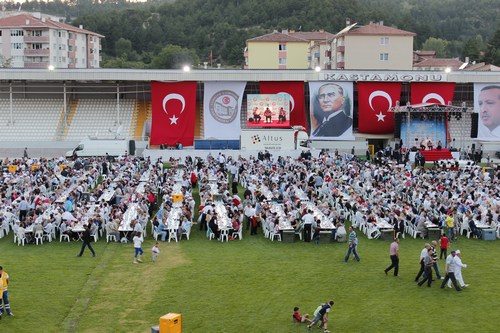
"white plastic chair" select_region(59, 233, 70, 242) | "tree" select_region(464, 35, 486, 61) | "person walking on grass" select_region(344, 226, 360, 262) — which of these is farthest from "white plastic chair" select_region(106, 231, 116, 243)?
"tree" select_region(464, 35, 486, 61)

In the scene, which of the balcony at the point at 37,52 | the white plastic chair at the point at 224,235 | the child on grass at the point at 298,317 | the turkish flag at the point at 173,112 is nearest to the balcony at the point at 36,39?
the balcony at the point at 37,52

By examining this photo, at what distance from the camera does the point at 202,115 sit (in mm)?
53062

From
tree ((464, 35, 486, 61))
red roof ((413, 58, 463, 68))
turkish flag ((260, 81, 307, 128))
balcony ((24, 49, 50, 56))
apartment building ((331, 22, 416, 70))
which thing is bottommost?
turkish flag ((260, 81, 307, 128))

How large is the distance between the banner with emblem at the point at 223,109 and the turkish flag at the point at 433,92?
12644mm

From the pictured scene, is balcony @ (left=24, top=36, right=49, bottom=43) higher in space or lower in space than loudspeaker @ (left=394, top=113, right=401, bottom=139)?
higher

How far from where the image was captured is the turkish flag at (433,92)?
168 feet

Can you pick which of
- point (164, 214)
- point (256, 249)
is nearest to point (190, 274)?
point (256, 249)

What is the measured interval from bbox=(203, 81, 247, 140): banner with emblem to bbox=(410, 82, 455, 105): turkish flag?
12644 mm

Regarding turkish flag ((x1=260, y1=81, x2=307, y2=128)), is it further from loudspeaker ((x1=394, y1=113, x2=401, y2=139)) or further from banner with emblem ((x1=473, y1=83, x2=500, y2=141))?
banner with emblem ((x1=473, y1=83, x2=500, y2=141))

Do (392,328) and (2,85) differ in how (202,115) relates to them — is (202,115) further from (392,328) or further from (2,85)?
(392,328)

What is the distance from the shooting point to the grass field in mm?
15312

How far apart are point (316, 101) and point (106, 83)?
16.9 meters

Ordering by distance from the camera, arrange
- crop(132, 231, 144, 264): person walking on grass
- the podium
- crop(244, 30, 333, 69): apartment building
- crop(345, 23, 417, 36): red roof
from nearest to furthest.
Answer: the podium
crop(132, 231, 144, 264): person walking on grass
crop(345, 23, 417, 36): red roof
crop(244, 30, 333, 69): apartment building

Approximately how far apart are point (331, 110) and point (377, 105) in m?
3.81
